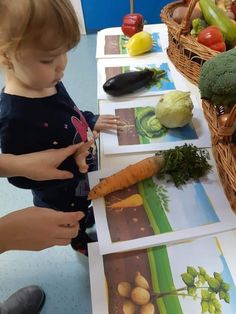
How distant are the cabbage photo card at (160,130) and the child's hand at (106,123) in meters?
0.01

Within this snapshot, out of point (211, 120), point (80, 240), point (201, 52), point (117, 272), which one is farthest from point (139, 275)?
point (201, 52)

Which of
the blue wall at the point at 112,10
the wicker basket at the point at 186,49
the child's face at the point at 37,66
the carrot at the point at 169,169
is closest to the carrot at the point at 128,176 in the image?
the carrot at the point at 169,169

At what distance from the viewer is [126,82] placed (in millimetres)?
912

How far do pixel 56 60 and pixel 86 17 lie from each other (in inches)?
80.6

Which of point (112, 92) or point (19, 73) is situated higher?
point (19, 73)

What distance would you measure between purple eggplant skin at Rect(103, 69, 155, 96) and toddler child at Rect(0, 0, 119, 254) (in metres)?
0.12

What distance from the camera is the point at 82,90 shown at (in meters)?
1.91

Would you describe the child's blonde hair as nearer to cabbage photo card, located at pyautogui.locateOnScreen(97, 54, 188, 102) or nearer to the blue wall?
cabbage photo card, located at pyautogui.locateOnScreen(97, 54, 188, 102)

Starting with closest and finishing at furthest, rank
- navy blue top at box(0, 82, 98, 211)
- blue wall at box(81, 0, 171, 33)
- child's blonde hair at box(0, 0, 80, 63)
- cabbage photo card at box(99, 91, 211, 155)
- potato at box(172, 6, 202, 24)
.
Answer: child's blonde hair at box(0, 0, 80, 63) → navy blue top at box(0, 82, 98, 211) → cabbage photo card at box(99, 91, 211, 155) → potato at box(172, 6, 202, 24) → blue wall at box(81, 0, 171, 33)

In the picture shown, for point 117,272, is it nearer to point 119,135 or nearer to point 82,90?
point 119,135

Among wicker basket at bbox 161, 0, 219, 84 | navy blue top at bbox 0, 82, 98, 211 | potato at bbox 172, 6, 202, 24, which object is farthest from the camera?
potato at bbox 172, 6, 202, 24

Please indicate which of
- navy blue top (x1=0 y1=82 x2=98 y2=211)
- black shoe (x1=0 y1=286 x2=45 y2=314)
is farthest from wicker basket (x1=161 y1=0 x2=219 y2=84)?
black shoe (x1=0 y1=286 x2=45 y2=314)

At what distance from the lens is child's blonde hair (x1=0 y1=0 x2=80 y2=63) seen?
49 centimetres

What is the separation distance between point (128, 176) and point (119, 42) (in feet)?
2.27
